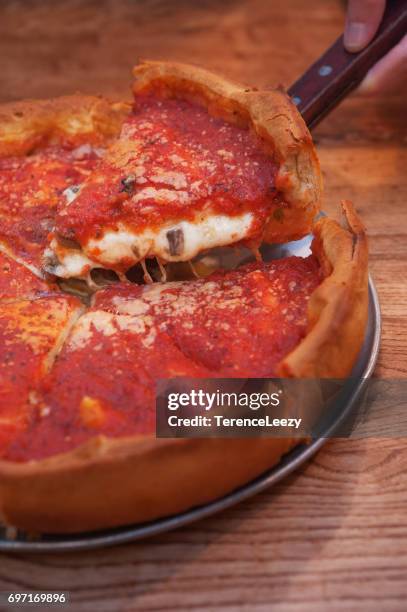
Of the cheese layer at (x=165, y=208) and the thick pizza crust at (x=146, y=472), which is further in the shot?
the cheese layer at (x=165, y=208)

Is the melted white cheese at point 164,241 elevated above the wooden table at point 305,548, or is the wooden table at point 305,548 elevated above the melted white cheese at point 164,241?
the melted white cheese at point 164,241

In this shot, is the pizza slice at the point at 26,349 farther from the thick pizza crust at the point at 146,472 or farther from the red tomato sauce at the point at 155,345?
the thick pizza crust at the point at 146,472

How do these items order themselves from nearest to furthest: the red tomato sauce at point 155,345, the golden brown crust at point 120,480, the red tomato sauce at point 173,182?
the golden brown crust at point 120,480 → the red tomato sauce at point 155,345 → the red tomato sauce at point 173,182

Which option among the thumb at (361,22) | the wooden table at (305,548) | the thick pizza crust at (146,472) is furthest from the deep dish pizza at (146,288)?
the thumb at (361,22)

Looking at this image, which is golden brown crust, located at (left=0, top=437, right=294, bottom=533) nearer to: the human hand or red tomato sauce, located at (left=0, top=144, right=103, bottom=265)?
red tomato sauce, located at (left=0, top=144, right=103, bottom=265)

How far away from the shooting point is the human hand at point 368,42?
211 centimetres

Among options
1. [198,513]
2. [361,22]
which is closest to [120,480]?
[198,513]

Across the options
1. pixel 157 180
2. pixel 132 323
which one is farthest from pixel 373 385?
pixel 157 180

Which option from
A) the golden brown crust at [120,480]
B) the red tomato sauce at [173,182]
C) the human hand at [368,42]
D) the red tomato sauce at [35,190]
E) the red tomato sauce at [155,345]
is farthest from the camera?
the human hand at [368,42]

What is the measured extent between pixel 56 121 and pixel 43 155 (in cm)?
12

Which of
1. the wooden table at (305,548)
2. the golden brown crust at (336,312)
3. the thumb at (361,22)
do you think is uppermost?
the thumb at (361,22)

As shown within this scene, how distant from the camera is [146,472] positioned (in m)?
1.30

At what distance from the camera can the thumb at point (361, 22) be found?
2.10m

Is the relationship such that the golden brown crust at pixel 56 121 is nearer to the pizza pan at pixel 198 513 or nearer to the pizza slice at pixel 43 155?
the pizza slice at pixel 43 155
